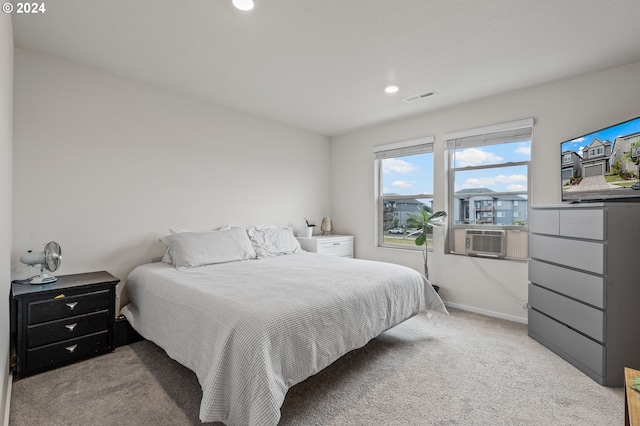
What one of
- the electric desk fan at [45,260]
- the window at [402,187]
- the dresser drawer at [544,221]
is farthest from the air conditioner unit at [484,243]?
the electric desk fan at [45,260]

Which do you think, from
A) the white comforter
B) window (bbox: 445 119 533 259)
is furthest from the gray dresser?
the white comforter

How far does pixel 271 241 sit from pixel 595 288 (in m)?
3.10

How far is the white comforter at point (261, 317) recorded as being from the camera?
4.87 feet

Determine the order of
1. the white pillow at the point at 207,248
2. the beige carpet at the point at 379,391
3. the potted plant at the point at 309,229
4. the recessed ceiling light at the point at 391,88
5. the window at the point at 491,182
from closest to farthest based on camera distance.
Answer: the beige carpet at the point at 379,391
the white pillow at the point at 207,248
the recessed ceiling light at the point at 391,88
the window at the point at 491,182
the potted plant at the point at 309,229

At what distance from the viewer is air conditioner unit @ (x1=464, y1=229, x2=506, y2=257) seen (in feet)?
11.5

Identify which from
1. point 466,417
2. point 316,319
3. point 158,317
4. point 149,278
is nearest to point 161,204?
point 149,278

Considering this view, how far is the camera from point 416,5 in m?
1.91

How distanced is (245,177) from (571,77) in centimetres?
379

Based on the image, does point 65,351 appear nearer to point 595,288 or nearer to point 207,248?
point 207,248

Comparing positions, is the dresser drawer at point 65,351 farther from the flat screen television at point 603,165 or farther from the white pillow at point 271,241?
the flat screen television at point 603,165

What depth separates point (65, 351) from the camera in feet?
7.51

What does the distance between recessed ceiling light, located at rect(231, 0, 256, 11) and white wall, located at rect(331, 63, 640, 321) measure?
283 cm

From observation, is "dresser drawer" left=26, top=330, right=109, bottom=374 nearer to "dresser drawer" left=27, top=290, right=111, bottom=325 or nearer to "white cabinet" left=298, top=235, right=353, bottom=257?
Result: "dresser drawer" left=27, top=290, right=111, bottom=325

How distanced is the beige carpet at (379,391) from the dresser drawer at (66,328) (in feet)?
0.79
